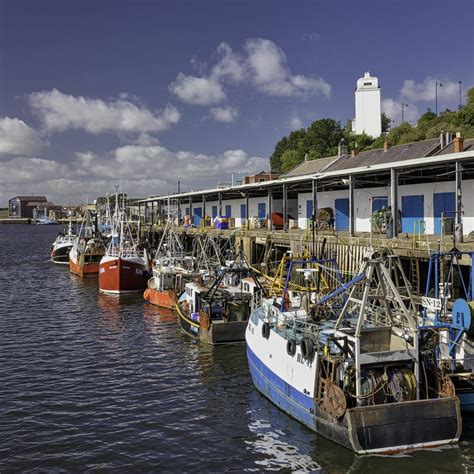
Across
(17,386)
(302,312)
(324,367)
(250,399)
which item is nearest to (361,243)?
(302,312)

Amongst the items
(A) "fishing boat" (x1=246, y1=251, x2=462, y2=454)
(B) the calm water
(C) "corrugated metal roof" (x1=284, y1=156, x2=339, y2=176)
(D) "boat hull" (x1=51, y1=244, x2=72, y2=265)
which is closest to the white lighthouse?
(C) "corrugated metal roof" (x1=284, y1=156, x2=339, y2=176)

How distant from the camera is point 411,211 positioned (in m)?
37.4

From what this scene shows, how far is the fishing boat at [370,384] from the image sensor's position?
14758mm

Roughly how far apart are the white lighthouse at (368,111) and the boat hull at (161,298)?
77.5m

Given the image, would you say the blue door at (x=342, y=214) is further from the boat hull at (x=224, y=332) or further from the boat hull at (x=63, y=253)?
the boat hull at (x=63, y=253)

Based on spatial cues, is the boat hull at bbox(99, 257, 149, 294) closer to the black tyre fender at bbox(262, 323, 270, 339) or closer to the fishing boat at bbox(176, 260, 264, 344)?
the fishing boat at bbox(176, 260, 264, 344)

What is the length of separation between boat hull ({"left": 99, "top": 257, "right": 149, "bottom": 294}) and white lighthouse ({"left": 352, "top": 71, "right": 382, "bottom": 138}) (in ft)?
239

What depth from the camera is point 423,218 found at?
3647cm

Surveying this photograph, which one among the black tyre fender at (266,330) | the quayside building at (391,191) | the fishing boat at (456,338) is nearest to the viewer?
the fishing boat at (456,338)

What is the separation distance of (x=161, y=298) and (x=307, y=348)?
76.4 feet

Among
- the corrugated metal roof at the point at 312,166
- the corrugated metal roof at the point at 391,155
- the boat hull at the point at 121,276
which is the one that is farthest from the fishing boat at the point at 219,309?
the corrugated metal roof at the point at 312,166

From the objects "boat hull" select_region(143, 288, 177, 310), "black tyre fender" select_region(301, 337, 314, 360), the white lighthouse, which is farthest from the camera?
the white lighthouse

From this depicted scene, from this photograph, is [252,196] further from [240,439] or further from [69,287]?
[240,439]

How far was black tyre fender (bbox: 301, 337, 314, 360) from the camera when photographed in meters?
16.4
